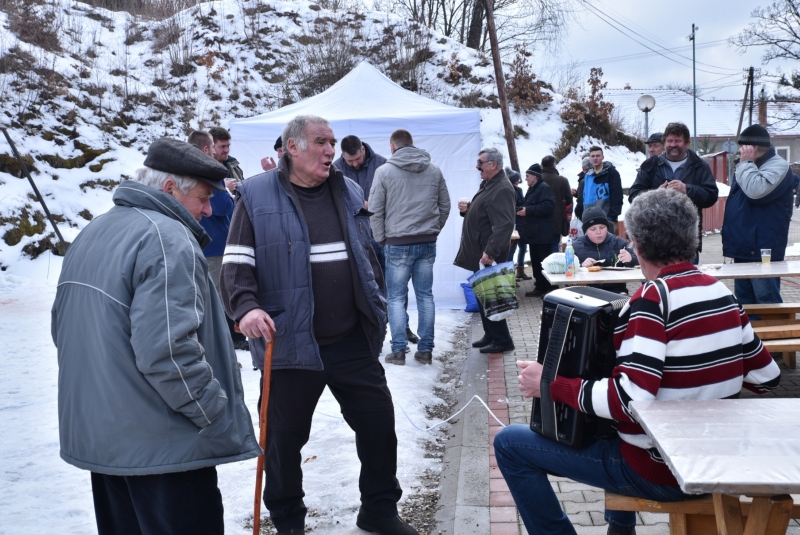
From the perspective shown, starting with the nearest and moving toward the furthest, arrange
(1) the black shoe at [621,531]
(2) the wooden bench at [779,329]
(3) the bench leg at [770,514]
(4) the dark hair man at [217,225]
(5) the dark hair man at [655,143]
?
1. (3) the bench leg at [770,514]
2. (1) the black shoe at [621,531]
3. (2) the wooden bench at [779,329]
4. (4) the dark hair man at [217,225]
5. (5) the dark hair man at [655,143]

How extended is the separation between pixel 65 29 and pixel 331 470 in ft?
63.8

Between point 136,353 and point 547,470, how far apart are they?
1609 millimetres

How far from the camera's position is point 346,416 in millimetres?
3730

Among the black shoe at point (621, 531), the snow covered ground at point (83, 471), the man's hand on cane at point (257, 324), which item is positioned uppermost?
the man's hand on cane at point (257, 324)

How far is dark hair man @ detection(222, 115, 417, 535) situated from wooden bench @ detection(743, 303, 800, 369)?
9.53ft

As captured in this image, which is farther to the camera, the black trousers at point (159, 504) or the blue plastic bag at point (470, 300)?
the blue plastic bag at point (470, 300)

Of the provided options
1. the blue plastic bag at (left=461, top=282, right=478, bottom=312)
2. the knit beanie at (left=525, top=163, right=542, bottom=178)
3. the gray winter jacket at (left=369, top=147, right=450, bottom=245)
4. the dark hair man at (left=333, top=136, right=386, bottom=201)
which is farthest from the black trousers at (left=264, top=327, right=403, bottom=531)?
the knit beanie at (left=525, top=163, right=542, bottom=178)

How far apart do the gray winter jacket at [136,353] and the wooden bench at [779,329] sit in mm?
4046

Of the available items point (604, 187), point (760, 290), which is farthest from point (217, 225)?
point (604, 187)

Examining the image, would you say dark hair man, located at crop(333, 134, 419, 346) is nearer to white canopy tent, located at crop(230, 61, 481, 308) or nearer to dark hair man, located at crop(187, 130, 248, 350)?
dark hair man, located at crop(187, 130, 248, 350)

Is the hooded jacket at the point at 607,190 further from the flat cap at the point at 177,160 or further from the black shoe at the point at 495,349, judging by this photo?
the flat cap at the point at 177,160

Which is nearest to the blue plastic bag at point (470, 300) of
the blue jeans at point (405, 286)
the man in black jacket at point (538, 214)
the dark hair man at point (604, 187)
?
the man in black jacket at point (538, 214)

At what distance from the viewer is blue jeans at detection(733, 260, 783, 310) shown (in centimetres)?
645

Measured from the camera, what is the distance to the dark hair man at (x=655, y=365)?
246cm
